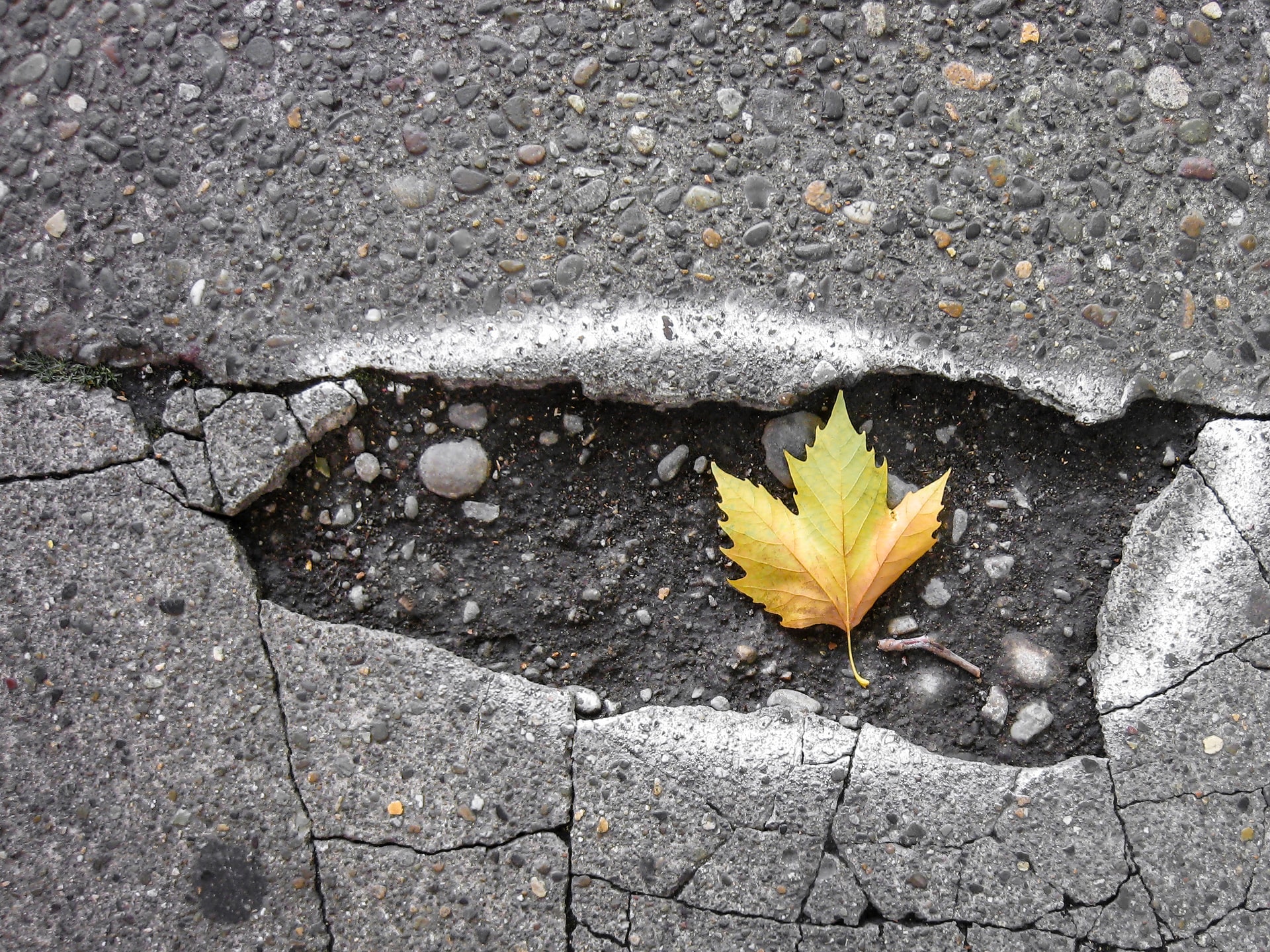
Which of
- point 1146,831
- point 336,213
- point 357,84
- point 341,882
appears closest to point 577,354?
point 336,213

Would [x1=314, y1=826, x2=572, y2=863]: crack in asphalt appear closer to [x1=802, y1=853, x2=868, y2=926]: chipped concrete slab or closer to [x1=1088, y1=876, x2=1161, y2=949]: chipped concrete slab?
[x1=802, y1=853, x2=868, y2=926]: chipped concrete slab

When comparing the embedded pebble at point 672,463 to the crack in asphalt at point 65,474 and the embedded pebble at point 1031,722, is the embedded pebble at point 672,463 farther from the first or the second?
the crack in asphalt at point 65,474

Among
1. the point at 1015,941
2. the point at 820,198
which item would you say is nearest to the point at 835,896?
the point at 1015,941

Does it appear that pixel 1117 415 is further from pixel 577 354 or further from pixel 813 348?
pixel 577 354

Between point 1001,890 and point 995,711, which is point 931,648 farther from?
point 1001,890

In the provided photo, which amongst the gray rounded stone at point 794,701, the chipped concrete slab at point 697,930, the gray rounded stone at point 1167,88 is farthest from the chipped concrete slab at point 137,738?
the gray rounded stone at point 1167,88

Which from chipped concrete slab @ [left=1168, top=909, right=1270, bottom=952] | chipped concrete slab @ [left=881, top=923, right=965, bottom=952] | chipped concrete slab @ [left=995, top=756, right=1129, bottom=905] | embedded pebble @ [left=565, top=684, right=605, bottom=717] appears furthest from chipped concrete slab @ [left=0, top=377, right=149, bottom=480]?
chipped concrete slab @ [left=1168, top=909, right=1270, bottom=952]
